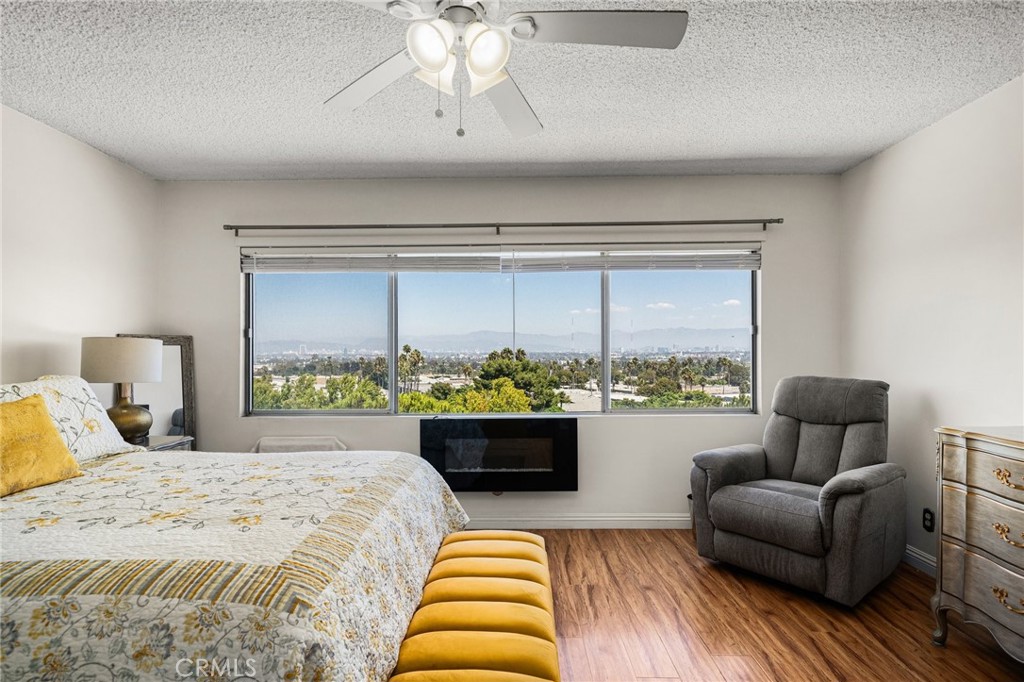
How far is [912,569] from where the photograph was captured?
3105 millimetres

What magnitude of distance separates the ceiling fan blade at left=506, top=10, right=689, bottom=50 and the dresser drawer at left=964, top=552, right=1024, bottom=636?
2.24 meters

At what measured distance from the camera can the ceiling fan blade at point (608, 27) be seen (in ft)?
4.78

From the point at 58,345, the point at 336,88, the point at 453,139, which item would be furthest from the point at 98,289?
the point at 453,139

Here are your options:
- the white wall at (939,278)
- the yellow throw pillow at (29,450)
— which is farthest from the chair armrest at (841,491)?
the yellow throw pillow at (29,450)

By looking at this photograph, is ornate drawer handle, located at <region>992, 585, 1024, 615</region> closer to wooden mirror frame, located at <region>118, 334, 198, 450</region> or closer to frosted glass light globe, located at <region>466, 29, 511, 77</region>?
frosted glass light globe, located at <region>466, 29, 511, 77</region>

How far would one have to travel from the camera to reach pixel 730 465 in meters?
3.12

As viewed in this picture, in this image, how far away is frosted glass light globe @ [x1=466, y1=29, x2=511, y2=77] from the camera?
5.06 feet

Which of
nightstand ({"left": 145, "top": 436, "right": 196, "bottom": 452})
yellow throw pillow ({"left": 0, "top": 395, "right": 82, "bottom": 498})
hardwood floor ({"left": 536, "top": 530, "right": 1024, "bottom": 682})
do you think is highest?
yellow throw pillow ({"left": 0, "top": 395, "right": 82, "bottom": 498})

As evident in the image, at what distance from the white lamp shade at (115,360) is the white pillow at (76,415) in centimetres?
28

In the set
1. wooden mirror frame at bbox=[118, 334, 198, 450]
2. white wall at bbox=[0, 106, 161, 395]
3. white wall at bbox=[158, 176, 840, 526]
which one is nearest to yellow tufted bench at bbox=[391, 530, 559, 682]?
white wall at bbox=[158, 176, 840, 526]

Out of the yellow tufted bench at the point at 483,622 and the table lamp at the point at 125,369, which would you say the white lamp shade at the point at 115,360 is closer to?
the table lamp at the point at 125,369

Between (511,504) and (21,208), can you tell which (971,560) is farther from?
(21,208)

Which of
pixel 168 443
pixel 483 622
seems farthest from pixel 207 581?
pixel 168 443

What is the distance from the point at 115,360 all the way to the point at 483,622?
8.63 feet
